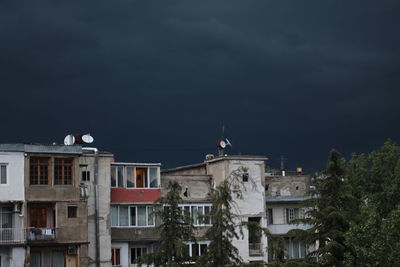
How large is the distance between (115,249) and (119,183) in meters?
5.78

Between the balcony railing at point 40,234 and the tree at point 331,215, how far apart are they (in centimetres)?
1900

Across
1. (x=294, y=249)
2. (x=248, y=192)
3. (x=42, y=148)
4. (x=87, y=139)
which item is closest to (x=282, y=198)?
(x=248, y=192)

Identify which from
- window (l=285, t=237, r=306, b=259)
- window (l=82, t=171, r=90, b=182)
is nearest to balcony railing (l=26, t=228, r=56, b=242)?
window (l=82, t=171, r=90, b=182)

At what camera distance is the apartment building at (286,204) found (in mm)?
78062

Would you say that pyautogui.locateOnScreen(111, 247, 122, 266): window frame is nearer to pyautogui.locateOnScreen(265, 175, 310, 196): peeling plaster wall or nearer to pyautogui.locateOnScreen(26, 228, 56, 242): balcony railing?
pyautogui.locateOnScreen(26, 228, 56, 242): balcony railing

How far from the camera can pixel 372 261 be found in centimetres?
5462

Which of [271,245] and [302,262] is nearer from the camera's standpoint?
[271,245]

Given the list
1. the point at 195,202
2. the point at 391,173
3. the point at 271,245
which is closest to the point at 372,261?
the point at 271,245

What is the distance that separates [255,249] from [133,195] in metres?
13.8

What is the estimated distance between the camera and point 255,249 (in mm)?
75188

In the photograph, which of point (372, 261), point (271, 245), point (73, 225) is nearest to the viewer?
point (271, 245)

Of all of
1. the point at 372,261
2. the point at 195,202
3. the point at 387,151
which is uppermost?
the point at 387,151

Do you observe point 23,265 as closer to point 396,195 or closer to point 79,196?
point 79,196

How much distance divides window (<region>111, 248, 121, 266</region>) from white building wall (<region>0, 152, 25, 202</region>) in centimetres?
1073
